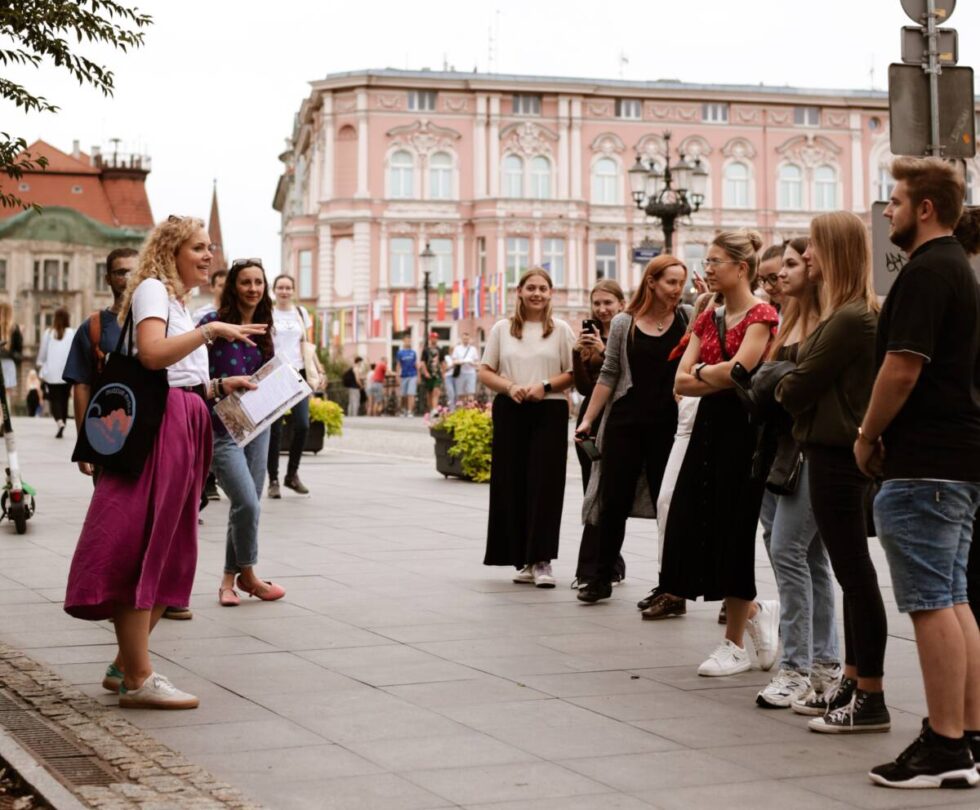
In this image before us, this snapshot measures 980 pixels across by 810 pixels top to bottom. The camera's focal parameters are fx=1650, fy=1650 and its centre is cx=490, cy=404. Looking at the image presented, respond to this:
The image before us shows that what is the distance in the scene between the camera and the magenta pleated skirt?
6.16 metres

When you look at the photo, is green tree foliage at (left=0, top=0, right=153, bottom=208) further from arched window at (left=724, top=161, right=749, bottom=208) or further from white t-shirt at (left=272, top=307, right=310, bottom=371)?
arched window at (left=724, top=161, right=749, bottom=208)

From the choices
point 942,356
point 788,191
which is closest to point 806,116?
point 788,191

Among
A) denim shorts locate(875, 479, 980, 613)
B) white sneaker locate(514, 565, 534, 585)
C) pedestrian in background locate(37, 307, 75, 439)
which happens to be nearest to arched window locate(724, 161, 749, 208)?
pedestrian in background locate(37, 307, 75, 439)

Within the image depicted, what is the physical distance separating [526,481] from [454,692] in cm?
339

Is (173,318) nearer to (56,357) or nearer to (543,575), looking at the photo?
(543,575)

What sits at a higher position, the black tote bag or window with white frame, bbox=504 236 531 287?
window with white frame, bbox=504 236 531 287

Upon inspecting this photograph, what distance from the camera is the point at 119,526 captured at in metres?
6.16

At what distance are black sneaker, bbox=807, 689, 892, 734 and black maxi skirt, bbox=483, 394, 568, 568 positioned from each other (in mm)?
3896

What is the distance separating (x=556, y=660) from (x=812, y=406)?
6.17 ft

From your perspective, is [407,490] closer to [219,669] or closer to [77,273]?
[219,669]

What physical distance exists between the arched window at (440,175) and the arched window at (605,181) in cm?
626

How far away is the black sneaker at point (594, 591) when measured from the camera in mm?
8961

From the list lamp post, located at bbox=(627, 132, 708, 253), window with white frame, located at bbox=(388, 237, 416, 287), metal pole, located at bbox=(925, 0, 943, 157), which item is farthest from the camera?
window with white frame, located at bbox=(388, 237, 416, 287)

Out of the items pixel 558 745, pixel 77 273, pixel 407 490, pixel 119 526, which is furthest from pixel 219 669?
pixel 77 273
